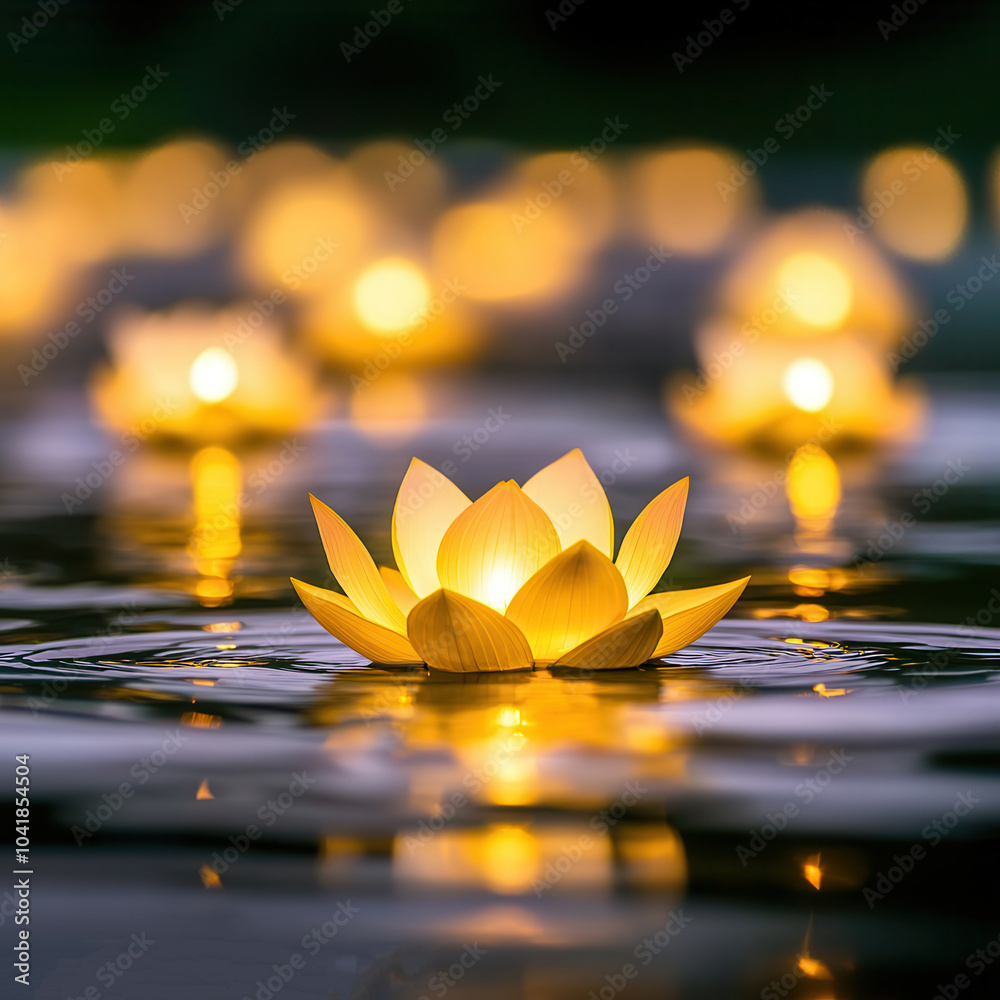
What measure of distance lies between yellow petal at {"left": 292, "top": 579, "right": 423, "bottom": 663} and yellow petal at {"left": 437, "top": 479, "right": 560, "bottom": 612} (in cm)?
10

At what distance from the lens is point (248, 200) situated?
31.5 feet

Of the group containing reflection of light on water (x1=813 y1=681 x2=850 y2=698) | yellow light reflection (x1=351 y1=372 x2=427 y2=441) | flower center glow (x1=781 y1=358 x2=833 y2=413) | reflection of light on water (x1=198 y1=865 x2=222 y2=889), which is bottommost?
reflection of light on water (x1=198 y1=865 x2=222 y2=889)

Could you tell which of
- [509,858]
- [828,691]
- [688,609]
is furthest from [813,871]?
[688,609]

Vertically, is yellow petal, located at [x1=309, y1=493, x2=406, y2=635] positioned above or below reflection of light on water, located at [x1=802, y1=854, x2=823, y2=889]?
above

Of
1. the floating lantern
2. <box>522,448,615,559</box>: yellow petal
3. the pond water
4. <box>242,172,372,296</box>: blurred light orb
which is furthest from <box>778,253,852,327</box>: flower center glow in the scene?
<box>522,448,615,559</box>: yellow petal

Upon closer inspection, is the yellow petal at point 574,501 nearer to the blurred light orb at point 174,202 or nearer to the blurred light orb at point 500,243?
the blurred light orb at point 500,243

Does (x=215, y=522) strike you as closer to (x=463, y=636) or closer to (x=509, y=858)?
(x=463, y=636)

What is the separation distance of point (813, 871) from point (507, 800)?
0.26 meters

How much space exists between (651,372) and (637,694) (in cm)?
683

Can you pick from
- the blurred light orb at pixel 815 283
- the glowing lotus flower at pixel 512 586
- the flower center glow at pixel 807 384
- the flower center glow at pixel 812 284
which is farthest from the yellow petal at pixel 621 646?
the flower center glow at pixel 812 284

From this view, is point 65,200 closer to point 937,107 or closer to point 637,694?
point 937,107

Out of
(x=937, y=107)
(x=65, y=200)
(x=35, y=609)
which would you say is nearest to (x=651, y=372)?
(x=937, y=107)

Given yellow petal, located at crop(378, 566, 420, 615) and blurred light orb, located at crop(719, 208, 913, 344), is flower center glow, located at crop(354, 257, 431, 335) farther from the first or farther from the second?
yellow petal, located at crop(378, 566, 420, 615)

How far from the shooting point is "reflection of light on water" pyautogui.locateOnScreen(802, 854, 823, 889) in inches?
41.3
